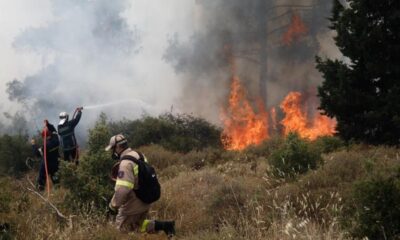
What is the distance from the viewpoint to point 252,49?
28609 millimetres

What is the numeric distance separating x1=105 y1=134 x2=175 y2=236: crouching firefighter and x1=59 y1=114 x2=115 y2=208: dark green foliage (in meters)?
0.89

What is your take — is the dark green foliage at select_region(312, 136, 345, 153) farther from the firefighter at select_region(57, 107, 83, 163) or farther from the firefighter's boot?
the firefighter's boot

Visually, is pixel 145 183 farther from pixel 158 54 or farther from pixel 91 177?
pixel 158 54

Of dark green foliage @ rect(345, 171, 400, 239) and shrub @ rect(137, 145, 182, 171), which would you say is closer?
dark green foliage @ rect(345, 171, 400, 239)

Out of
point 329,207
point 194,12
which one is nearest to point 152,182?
point 329,207

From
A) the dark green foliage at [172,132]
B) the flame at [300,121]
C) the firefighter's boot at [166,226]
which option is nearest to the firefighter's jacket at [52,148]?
the firefighter's boot at [166,226]

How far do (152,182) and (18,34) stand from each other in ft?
112

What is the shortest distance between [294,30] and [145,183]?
76.5 ft

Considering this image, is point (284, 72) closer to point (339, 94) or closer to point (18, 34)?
point (339, 94)

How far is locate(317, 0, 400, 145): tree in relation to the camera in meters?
11.7

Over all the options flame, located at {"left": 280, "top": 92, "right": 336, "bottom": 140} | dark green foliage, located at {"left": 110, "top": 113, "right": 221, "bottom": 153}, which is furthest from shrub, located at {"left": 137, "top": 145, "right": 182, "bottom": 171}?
flame, located at {"left": 280, "top": 92, "right": 336, "bottom": 140}

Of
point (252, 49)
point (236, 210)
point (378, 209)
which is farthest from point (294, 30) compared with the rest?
point (378, 209)

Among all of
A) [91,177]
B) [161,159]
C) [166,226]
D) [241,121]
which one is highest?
[241,121]

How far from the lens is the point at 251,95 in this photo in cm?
2758
